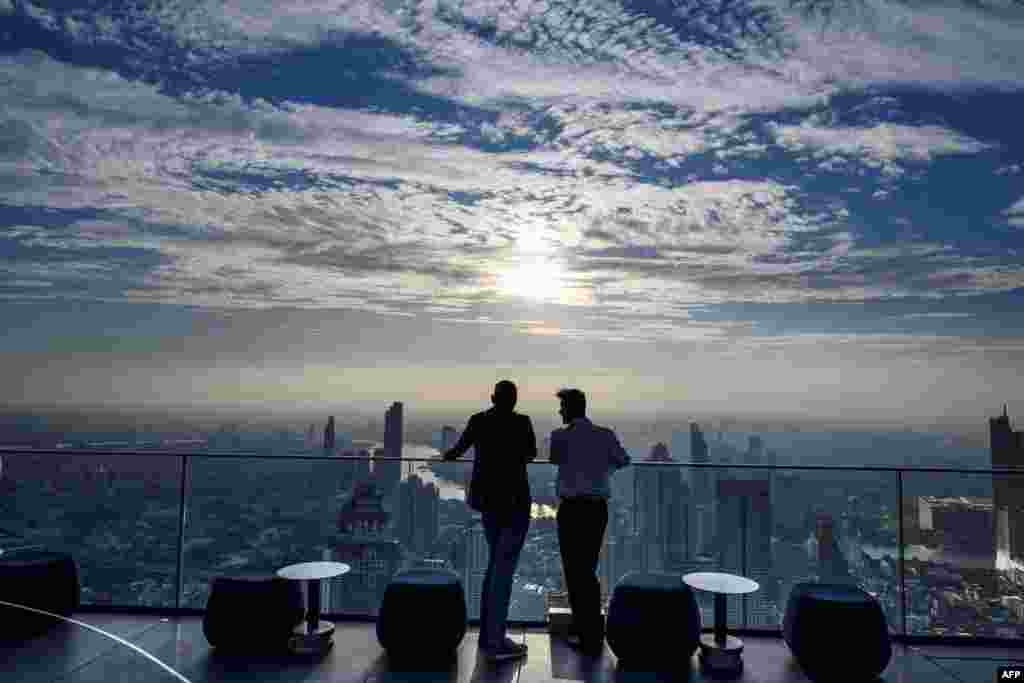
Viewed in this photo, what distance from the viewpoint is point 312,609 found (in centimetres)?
447

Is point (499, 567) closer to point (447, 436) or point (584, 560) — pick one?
point (584, 560)

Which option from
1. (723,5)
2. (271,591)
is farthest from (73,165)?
(723,5)

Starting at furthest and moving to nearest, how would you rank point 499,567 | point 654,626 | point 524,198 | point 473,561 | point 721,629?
1. point 524,198
2. point 473,561
3. point 499,567
4. point 721,629
5. point 654,626

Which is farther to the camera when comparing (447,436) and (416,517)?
(447,436)

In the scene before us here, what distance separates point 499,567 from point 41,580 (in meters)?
3.35

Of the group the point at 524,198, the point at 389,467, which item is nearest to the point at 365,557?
the point at 389,467

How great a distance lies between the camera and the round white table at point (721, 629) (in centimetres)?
411

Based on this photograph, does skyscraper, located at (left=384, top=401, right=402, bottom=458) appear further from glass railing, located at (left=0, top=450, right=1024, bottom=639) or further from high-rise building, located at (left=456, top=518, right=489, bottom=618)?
high-rise building, located at (left=456, top=518, right=489, bottom=618)

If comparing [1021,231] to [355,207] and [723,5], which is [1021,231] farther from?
[355,207]

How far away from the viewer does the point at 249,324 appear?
14.3 meters

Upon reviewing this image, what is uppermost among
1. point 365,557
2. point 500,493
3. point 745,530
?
point 500,493

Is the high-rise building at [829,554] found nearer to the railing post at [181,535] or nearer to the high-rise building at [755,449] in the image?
the high-rise building at [755,449]

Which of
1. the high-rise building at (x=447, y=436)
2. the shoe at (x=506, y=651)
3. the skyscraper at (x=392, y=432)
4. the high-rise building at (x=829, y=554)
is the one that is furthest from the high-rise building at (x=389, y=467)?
the high-rise building at (x=829, y=554)

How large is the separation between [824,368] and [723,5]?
7.69 meters
